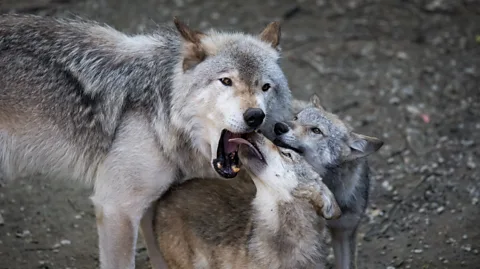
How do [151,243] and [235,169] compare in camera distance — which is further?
[151,243]

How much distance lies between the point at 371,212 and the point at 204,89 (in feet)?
8.12

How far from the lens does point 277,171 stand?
18.7ft

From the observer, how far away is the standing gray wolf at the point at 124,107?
5.95 metres

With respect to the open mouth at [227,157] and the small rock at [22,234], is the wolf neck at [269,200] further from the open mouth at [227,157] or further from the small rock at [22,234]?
the small rock at [22,234]

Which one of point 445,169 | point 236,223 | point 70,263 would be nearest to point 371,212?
point 445,169

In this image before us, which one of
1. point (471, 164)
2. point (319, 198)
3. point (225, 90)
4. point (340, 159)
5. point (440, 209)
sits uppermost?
point (225, 90)

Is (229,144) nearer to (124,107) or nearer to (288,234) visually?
(288,234)

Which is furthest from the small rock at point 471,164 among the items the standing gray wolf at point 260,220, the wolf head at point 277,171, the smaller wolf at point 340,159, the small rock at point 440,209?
the wolf head at point 277,171

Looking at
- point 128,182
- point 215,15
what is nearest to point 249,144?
point 128,182

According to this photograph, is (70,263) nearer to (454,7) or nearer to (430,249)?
(430,249)

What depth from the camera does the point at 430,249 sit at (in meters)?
7.24

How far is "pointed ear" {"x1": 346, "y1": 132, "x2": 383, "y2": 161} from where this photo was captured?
6.38m

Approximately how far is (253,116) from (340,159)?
1.08m

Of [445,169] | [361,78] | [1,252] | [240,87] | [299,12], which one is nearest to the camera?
[240,87]
